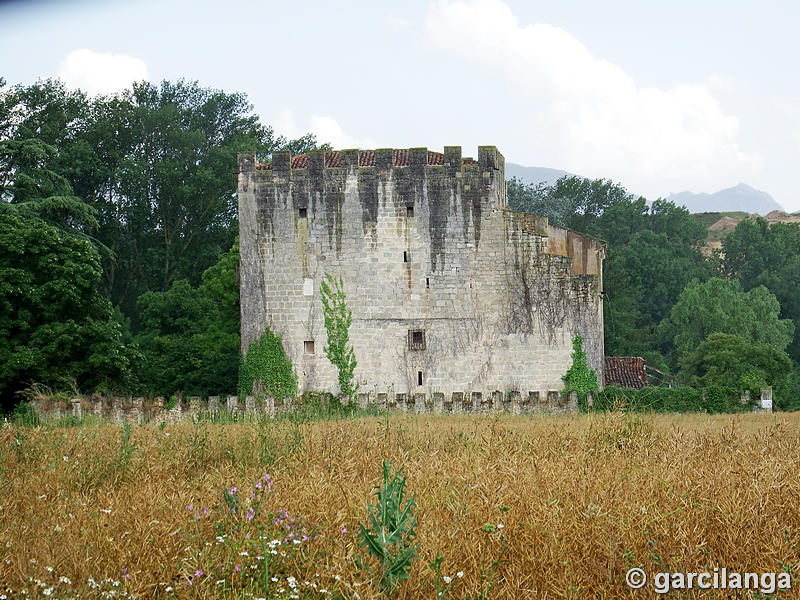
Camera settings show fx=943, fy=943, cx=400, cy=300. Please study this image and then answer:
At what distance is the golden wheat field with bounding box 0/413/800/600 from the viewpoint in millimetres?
6371

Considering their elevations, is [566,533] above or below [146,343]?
below

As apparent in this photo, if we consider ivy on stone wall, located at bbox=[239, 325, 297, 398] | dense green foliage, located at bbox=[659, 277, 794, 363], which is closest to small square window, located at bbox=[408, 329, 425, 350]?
ivy on stone wall, located at bbox=[239, 325, 297, 398]

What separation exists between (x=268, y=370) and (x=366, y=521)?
2162 cm

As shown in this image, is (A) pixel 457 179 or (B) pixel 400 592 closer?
(B) pixel 400 592

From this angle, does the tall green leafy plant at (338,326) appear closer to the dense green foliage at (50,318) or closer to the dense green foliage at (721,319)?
the dense green foliage at (50,318)

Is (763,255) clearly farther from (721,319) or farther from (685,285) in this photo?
(721,319)

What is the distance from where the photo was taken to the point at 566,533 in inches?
277

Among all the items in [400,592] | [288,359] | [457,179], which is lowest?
[400,592]

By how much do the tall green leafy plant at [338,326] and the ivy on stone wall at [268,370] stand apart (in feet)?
4.51

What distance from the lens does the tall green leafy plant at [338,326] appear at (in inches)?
1113

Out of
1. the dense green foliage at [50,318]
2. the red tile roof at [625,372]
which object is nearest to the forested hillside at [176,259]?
the dense green foliage at [50,318]

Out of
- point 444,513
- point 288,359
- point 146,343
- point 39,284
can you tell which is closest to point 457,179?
point 288,359

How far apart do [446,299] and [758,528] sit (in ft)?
69.9

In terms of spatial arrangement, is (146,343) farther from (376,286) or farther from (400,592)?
(400,592)
